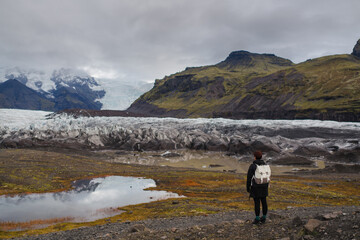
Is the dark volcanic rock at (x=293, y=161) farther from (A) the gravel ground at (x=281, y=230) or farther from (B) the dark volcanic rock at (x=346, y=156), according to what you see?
(A) the gravel ground at (x=281, y=230)

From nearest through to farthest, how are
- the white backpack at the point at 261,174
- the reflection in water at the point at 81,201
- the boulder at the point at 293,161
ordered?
the white backpack at the point at 261,174, the reflection in water at the point at 81,201, the boulder at the point at 293,161

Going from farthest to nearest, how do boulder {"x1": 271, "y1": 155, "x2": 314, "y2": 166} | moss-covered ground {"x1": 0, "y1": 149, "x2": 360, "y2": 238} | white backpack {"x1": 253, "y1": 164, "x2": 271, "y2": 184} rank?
boulder {"x1": 271, "y1": 155, "x2": 314, "y2": 166}, moss-covered ground {"x1": 0, "y1": 149, "x2": 360, "y2": 238}, white backpack {"x1": 253, "y1": 164, "x2": 271, "y2": 184}

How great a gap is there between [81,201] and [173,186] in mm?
11663

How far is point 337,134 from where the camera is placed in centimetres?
7350

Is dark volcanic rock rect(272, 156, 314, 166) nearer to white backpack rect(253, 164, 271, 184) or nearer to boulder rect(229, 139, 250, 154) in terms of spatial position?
boulder rect(229, 139, 250, 154)

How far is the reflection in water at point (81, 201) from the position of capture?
23.6 metres

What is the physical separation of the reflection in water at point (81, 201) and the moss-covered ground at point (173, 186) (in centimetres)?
177

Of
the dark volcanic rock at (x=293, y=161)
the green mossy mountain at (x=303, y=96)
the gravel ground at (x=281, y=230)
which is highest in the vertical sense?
the green mossy mountain at (x=303, y=96)

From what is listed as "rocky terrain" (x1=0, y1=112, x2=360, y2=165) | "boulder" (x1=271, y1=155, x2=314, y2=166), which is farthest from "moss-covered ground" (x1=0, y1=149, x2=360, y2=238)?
"rocky terrain" (x1=0, y1=112, x2=360, y2=165)

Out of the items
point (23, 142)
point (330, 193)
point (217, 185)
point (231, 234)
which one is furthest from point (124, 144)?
point (231, 234)

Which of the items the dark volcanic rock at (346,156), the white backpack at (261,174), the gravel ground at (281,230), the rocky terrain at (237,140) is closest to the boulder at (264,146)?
the rocky terrain at (237,140)

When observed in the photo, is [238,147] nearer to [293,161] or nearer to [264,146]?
[264,146]

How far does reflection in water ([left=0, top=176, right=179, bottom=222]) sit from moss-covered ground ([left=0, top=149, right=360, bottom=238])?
1773 millimetres

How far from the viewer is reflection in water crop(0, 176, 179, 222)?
2361 centimetres
